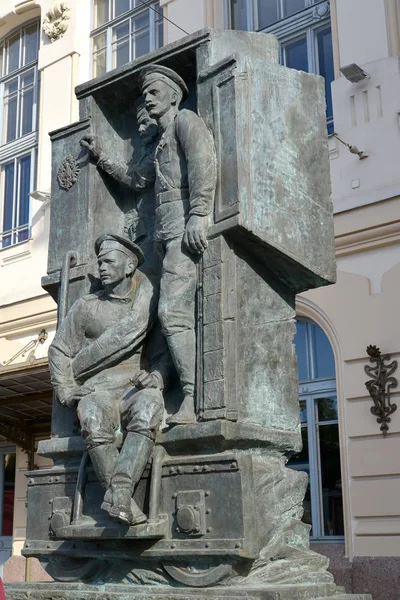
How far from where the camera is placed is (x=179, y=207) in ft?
17.6

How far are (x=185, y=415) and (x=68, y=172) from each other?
2199 mm

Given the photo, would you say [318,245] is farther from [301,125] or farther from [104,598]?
[104,598]

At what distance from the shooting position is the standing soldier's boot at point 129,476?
4539 mm

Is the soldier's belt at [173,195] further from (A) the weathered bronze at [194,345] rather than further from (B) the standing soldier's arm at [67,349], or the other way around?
(B) the standing soldier's arm at [67,349]

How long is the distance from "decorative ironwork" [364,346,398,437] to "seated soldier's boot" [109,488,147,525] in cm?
628

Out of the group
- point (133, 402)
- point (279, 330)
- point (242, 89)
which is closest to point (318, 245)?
point (279, 330)

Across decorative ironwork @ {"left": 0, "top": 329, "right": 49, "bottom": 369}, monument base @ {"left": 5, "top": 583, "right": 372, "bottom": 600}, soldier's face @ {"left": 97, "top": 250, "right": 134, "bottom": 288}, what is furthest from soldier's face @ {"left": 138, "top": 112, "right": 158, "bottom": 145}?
decorative ironwork @ {"left": 0, "top": 329, "right": 49, "bottom": 369}

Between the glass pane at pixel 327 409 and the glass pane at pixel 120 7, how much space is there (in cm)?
822

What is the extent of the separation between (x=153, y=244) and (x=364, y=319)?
584 centimetres

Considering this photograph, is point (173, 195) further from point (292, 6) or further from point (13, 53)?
point (13, 53)

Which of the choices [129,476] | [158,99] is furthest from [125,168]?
[129,476]

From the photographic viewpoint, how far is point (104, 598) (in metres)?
4.71

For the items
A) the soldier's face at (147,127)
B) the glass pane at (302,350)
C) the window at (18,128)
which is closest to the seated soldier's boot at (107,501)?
the soldier's face at (147,127)

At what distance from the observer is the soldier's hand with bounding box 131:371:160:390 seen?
5066mm
